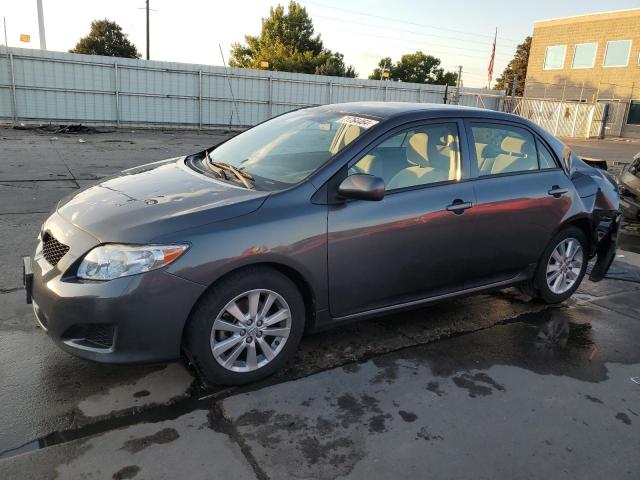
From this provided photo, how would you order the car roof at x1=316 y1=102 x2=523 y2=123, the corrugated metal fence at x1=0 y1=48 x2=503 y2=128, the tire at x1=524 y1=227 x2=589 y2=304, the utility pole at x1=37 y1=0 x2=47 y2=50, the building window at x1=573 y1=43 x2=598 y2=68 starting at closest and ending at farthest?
1. the car roof at x1=316 y1=102 x2=523 y2=123
2. the tire at x1=524 y1=227 x2=589 y2=304
3. the corrugated metal fence at x1=0 y1=48 x2=503 y2=128
4. the utility pole at x1=37 y1=0 x2=47 y2=50
5. the building window at x1=573 y1=43 x2=598 y2=68

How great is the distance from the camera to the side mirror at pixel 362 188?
125 inches

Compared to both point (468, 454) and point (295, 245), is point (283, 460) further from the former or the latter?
point (295, 245)

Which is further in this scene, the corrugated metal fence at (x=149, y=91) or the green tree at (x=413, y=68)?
the green tree at (x=413, y=68)

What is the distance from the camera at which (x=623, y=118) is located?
35000mm

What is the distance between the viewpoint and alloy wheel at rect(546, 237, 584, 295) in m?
4.59

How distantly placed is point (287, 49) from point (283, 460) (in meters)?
56.1

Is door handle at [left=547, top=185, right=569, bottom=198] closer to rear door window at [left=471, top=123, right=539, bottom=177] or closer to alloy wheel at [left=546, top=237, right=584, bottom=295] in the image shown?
rear door window at [left=471, top=123, right=539, bottom=177]

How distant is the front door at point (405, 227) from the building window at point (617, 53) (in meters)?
39.4

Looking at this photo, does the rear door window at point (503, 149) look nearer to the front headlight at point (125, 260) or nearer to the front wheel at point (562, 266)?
the front wheel at point (562, 266)

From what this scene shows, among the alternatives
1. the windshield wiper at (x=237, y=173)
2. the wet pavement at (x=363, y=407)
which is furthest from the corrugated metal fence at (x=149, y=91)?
the windshield wiper at (x=237, y=173)

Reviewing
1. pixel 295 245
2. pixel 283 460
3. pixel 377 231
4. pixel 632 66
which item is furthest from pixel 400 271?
pixel 632 66

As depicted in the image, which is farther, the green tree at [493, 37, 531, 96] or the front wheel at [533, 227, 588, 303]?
the green tree at [493, 37, 531, 96]

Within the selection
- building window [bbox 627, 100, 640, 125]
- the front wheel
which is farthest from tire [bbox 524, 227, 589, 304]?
building window [bbox 627, 100, 640, 125]

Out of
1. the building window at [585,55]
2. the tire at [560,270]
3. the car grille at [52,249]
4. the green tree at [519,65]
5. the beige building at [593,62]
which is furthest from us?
the green tree at [519,65]
